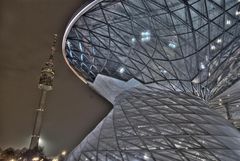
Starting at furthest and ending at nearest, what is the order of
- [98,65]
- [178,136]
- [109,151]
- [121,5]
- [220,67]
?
[98,65] < [220,67] < [121,5] < [109,151] < [178,136]

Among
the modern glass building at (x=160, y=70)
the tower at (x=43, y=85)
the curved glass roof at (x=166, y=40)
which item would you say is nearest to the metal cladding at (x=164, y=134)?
the modern glass building at (x=160, y=70)

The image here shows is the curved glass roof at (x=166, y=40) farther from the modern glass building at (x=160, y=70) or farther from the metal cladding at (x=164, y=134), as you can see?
the metal cladding at (x=164, y=134)

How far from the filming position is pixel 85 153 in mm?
18266

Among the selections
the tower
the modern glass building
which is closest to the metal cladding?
the modern glass building

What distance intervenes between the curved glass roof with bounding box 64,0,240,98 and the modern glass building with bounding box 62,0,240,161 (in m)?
0.07

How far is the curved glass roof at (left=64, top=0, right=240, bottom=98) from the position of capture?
19750 millimetres

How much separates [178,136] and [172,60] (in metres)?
9.20

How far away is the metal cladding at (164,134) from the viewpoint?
1407 cm

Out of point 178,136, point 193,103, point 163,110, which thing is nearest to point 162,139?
point 178,136

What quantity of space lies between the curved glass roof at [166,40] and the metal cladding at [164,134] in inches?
115

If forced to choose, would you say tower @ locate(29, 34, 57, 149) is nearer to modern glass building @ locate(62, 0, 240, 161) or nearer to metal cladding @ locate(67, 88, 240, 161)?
modern glass building @ locate(62, 0, 240, 161)

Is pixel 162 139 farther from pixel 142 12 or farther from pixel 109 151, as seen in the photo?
pixel 142 12

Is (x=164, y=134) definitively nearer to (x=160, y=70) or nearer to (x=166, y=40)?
(x=166, y=40)

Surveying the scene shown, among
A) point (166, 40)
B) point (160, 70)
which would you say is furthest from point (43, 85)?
point (166, 40)
